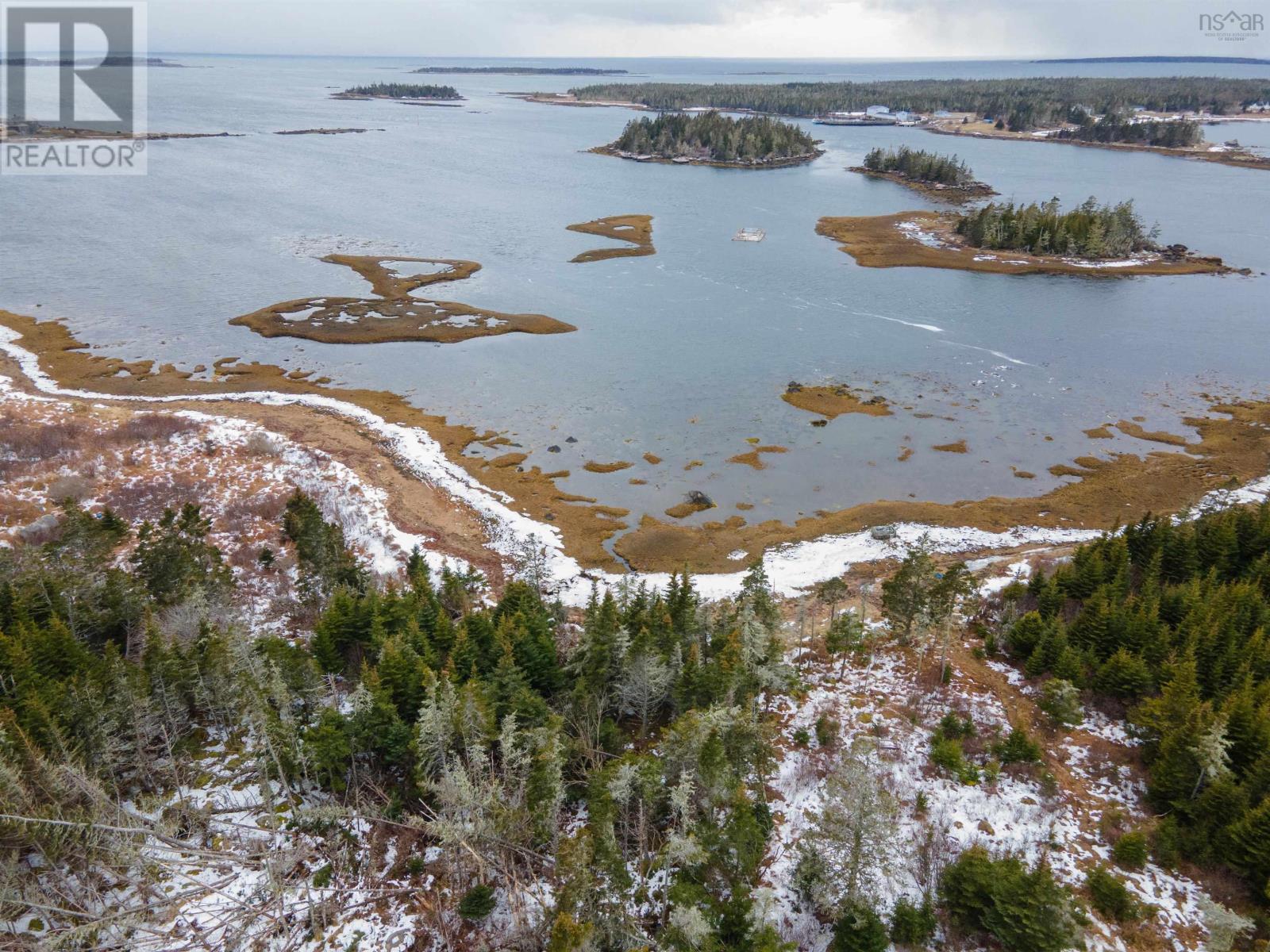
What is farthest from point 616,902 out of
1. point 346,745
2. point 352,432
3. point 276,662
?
point 352,432

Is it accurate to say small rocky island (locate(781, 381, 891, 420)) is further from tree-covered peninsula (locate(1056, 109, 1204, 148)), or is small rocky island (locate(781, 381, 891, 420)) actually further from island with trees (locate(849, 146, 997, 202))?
tree-covered peninsula (locate(1056, 109, 1204, 148))

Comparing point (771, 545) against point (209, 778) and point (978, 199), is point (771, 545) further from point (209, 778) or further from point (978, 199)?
point (978, 199)

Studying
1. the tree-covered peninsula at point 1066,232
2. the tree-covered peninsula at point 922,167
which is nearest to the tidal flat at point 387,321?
the tree-covered peninsula at point 1066,232

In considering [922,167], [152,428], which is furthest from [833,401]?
[922,167]

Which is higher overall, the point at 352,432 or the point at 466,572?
the point at 352,432

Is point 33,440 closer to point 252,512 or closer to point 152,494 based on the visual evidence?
point 152,494
